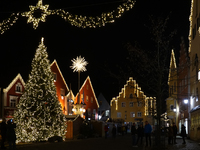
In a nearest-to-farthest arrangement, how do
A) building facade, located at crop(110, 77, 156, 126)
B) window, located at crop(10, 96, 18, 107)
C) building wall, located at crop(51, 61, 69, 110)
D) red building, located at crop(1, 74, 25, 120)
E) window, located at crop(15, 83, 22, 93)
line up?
1. red building, located at crop(1, 74, 25, 120)
2. window, located at crop(10, 96, 18, 107)
3. window, located at crop(15, 83, 22, 93)
4. building wall, located at crop(51, 61, 69, 110)
5. building facade, located at crop(110, 77, 156, 126)

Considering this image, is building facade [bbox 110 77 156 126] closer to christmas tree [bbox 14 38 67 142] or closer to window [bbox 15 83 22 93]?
window [bbox 15 83 22 93]

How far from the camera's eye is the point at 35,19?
17.8 m

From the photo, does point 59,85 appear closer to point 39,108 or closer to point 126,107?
point 126,107

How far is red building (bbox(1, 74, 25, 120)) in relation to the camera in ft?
139

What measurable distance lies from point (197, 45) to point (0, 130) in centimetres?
2206

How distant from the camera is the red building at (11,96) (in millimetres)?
42406

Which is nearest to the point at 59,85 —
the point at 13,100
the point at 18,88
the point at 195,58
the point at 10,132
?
the point at 18,88

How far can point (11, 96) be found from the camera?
44000 mm

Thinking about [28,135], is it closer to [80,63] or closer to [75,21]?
[75,21]

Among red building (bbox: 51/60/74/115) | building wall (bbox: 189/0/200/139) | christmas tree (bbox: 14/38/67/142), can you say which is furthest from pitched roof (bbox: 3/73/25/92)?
building wall (bbox: 189/0/200/139)

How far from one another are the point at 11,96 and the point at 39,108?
15749 millimetres

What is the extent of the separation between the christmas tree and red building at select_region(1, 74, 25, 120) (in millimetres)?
13669

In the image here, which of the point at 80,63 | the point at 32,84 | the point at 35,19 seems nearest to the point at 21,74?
the point at 80,63

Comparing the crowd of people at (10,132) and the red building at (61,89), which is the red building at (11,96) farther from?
the crowd of people at (10,132)
